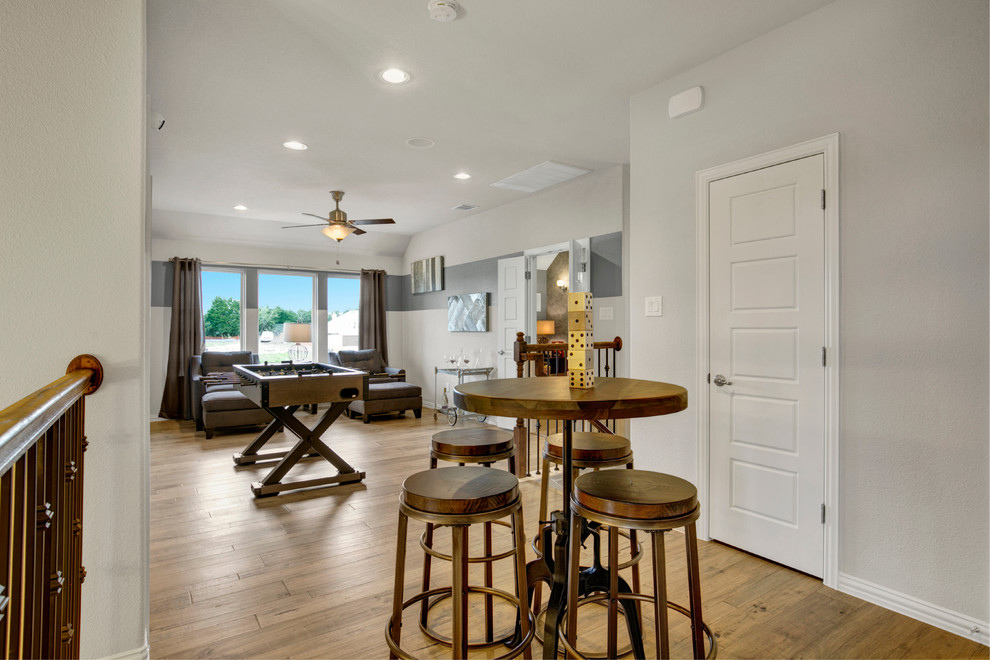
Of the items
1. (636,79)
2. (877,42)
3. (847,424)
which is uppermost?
(636,79)

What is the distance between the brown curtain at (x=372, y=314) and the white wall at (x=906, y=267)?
675 centimetres

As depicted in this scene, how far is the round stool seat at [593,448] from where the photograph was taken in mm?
2080

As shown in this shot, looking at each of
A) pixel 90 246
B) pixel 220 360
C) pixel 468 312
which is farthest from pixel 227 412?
pixel 90 246

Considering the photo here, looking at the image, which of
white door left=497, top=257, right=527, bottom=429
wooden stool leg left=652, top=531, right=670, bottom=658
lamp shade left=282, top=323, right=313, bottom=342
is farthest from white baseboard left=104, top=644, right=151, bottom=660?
lamp shade left=282, top=323, right=313, bottom=342

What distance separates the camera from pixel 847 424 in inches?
92.4

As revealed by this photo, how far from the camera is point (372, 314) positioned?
8555mm

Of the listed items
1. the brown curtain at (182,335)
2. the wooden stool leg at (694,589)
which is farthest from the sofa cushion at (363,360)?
the wooden stool leg at (694,589)

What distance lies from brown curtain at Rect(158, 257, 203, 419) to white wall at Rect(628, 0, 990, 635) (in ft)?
22.9

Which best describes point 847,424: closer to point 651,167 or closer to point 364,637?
point 651,167

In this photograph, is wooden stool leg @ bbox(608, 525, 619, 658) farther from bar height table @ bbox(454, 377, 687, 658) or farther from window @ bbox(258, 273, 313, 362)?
window @ bbox(258, 273, 313, 362)

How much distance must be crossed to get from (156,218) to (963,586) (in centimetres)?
802

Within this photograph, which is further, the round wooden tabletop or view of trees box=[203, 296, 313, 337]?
view of trees box=[203, 296, 313, 337]

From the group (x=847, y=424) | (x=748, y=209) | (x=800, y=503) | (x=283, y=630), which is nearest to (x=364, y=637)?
(x=283, y=630)

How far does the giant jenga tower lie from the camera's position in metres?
1.76
